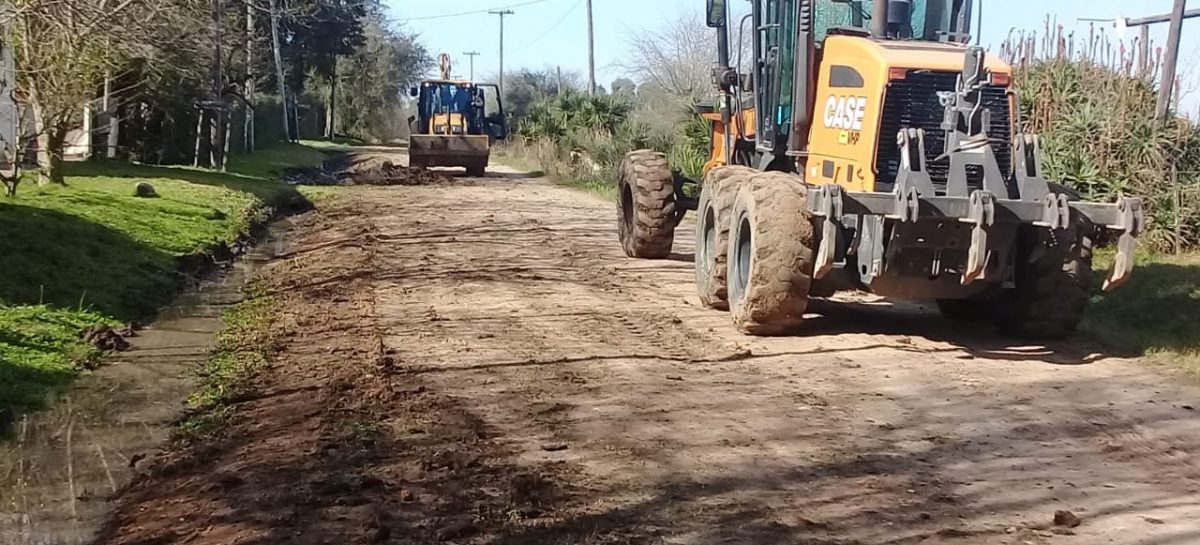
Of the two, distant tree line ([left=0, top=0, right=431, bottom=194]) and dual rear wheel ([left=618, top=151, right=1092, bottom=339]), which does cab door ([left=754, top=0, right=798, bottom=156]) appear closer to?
dual rear wheel ([left=618, top=151, right=1092, bottom=339])

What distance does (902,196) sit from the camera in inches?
332

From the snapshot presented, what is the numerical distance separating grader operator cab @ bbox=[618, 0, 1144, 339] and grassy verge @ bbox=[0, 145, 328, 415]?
204 inches

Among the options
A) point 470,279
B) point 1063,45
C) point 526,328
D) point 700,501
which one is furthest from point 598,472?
point 1063,45

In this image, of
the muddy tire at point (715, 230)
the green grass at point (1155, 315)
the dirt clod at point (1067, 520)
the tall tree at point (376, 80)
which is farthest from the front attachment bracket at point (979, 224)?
the tall tree at point (376, 80)

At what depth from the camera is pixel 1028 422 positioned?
7.15 m

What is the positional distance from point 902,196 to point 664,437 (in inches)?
114

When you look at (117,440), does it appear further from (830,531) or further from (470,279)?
(470,279)

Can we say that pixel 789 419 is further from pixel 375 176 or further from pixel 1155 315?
pixel 375 176

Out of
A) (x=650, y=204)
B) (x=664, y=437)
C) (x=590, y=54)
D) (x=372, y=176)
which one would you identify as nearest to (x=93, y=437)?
(x=664, y=437)

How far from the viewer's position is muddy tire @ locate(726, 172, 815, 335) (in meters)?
9.07

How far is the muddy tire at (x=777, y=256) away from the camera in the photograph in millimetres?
9070

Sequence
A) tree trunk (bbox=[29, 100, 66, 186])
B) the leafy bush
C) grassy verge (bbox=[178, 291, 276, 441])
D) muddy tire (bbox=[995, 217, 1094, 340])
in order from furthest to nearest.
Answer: tree trunk (bbox=[29, 100, 66, 186]) < the leafy bush < muddy tire (bbox=[995, 217, 1094, 340]) < grassy verge (bbox=[178, 291, 276, 441])

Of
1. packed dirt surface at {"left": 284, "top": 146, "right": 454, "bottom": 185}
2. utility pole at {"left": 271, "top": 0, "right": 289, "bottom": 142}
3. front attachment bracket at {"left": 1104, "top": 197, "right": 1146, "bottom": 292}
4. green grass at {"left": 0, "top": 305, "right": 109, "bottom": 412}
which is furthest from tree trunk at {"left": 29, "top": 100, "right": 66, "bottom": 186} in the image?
utility pole at {"left": 271, "top": 0, "right": 289, "bottom": 142}

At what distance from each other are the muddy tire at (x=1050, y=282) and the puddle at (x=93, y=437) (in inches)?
248
